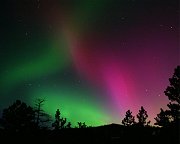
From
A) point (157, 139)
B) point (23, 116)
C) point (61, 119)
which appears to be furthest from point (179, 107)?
point (61, 119)

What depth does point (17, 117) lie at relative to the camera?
2347 inches

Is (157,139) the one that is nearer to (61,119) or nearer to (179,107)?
(179,107)

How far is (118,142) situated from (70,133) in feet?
22.8

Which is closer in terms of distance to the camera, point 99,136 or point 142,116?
point 99,136

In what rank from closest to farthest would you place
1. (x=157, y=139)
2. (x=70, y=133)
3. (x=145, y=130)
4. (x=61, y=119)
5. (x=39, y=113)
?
(x=157, y=139) → (x=145, y=130) → (x=70, y=133) → (x=39, y=113) → (x=61, y=119)

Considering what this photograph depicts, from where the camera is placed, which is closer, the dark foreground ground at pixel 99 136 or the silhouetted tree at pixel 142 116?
the dark foreground ground at pixel 99 136

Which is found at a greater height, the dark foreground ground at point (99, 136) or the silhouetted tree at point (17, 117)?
the silhouetted tree at point (17, 117)

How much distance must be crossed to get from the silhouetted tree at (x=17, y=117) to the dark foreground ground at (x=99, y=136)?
42.5ft

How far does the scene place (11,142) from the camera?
43.5 m

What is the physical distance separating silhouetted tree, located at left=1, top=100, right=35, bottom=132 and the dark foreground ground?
1296cm

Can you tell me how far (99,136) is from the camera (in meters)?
40.5

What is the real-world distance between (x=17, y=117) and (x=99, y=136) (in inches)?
937

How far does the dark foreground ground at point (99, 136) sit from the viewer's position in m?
34.7

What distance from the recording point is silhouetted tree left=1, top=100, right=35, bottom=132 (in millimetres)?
59062
